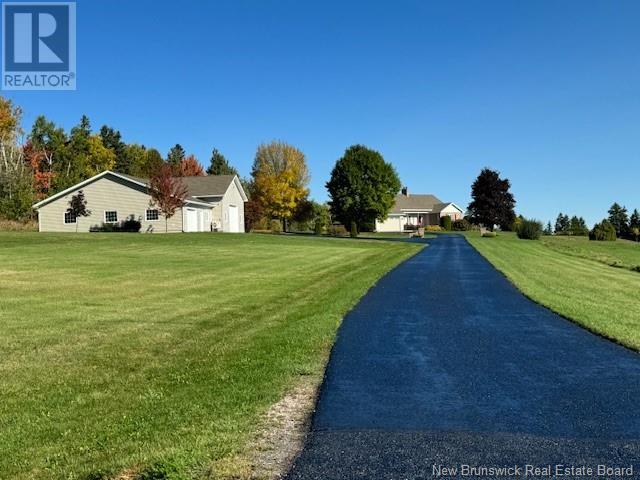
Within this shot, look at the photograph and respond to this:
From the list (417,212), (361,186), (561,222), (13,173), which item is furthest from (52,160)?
(561,222)

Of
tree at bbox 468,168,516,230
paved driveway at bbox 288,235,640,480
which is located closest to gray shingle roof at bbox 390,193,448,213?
tree at bbox 468,168,516,230

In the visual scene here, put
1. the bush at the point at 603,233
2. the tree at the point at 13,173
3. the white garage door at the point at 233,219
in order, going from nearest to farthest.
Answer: the tree at the point at 13,173, the white garage door at the point at 233,219, the bush at the point at 603,233

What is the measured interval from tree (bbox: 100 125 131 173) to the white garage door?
117 ft

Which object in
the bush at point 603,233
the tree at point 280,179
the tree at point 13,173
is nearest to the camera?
the tree at point 13,173

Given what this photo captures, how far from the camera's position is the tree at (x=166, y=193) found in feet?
143

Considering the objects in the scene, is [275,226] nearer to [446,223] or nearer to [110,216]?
[110,216]

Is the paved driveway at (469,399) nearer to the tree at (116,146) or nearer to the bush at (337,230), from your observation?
the bush at (337,230)

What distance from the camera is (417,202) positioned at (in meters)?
89.2

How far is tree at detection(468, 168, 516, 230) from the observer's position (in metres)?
72.5

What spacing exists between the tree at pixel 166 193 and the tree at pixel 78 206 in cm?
677

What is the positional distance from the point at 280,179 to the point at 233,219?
12690 millimetres

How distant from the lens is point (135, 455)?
4031mm

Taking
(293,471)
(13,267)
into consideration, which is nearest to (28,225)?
(13,267)

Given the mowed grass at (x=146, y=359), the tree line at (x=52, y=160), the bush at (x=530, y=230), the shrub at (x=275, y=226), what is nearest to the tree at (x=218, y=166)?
the tree line at (x=52, y=160)
